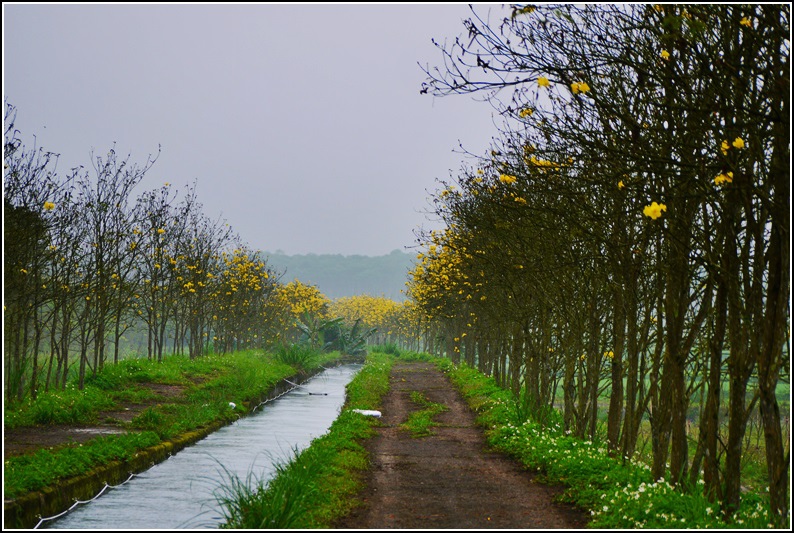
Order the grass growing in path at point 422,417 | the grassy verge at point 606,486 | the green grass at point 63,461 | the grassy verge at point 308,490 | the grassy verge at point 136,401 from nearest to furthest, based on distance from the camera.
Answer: the grassy verge at point 606,486, the grassy verge at point 308,490, the green grass at point 63,461, the grassy verge at point 136,401, the grass growing in path at point 422,417

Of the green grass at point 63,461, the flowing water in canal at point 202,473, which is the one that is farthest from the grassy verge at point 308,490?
the green grass at point 63,461

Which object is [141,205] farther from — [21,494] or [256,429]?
[21,494]

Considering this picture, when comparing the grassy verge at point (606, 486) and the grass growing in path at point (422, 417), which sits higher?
the grassy verge at point (606, 486)

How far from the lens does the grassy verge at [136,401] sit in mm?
10242

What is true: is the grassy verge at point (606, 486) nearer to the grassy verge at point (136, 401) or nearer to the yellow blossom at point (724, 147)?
the yellow blossom at point (724, 147)

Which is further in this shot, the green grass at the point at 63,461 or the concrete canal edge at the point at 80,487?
the green grass at the point at 63,461

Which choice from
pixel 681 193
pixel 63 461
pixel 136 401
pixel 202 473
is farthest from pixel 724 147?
pixel 136 401

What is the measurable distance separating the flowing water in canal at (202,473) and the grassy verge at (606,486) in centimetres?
362

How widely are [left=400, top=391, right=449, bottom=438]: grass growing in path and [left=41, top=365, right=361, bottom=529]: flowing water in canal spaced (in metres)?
1.93

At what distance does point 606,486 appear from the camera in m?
9.39

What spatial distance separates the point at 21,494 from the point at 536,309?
1064 centimetres

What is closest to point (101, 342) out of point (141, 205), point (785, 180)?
point (141, 205)

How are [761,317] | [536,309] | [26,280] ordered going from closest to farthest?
[761,317] → [26,280] → [536,309]

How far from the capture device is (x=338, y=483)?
10.1 m
